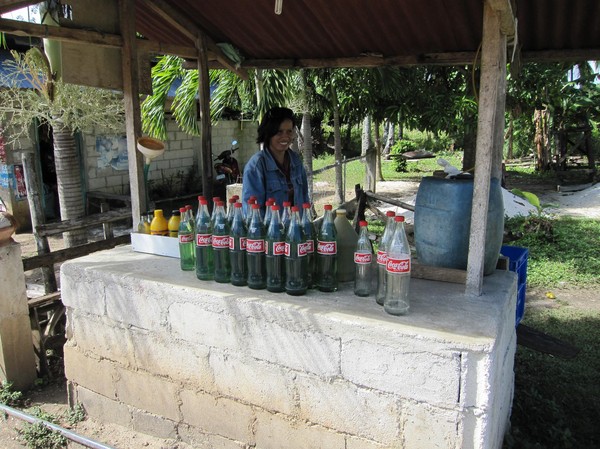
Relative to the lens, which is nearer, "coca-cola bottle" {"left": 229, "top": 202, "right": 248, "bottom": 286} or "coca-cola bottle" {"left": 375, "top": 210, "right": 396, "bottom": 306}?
"coca-cola bottle" {"left": 375, "top": 210, "right": 396, "bottom": 306}

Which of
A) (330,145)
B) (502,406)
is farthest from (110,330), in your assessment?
(330,145)

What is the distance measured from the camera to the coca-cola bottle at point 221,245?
2695 mm

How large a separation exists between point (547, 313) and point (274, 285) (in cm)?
380

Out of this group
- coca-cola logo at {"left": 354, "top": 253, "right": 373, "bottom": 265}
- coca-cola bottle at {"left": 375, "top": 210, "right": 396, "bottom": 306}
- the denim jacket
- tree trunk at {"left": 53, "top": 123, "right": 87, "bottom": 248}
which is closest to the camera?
coca-cola bottle at {"left": 375, "top": 210, "right": 396, "bottom": 306}

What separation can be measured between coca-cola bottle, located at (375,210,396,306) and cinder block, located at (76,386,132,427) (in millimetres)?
1916

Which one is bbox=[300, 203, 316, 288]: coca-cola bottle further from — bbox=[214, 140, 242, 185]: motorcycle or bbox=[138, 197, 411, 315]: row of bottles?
bbox=[214, 140, 242, 185]: motorcycle

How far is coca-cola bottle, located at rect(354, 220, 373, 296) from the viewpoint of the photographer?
8.00 feet

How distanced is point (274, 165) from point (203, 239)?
1051 mm

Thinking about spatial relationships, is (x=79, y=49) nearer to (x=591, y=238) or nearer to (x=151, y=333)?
(x=151, y=333)

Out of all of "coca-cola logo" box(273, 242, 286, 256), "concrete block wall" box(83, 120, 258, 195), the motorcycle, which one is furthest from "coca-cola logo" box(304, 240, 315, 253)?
the motorcycle

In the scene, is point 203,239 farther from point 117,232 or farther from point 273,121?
point 117,232

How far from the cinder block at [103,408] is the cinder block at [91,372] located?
0.04m

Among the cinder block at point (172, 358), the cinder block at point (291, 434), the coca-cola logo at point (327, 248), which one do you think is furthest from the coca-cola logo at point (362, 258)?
the cinder block at point (172, 358)

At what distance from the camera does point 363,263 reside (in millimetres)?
2455
